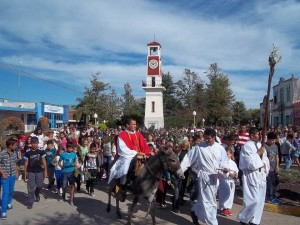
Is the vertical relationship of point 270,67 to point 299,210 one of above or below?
above

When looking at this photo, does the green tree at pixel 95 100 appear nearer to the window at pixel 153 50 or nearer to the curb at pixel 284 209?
the window at pixel 153 50

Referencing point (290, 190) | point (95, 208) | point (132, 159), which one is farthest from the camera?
point (290, 190)

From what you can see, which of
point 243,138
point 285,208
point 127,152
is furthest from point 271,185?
point 127,152

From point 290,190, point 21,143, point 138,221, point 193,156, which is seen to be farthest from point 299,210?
point 21,143

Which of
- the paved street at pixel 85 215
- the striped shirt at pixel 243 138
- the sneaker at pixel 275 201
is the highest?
the striped shirt at pixel 243 138

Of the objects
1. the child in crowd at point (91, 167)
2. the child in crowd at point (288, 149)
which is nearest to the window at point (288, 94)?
the child in crowd at point (288, 149)

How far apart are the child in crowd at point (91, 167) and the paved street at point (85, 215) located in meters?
0.66

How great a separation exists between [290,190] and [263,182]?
327 centimetres

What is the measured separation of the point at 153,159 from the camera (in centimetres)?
712

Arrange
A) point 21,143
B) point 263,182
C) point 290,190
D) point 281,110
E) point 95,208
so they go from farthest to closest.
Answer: point 281,110 < point 21,143 < point 290,190 < point 95,208 < point 263,182

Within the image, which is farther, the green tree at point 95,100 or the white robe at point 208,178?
the green tree at point 95,100

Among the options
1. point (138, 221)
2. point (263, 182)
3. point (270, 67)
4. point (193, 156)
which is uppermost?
point (270, 67)

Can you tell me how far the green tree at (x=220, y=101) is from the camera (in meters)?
55.0

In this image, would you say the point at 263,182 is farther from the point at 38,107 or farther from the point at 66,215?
the point at 38,107
